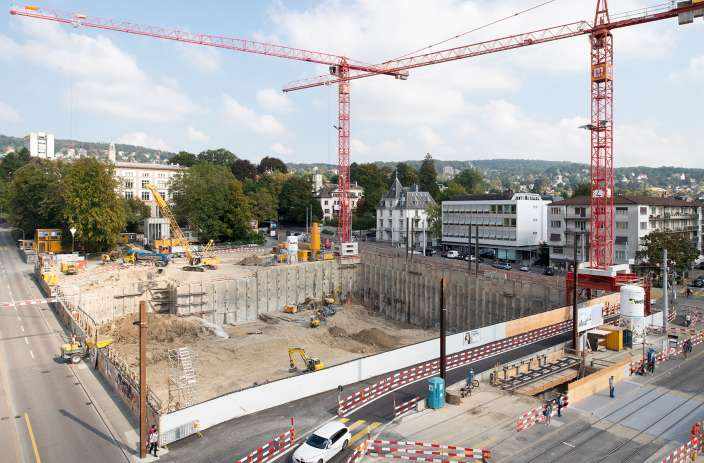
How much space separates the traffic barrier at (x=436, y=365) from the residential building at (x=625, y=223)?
35.8 meters

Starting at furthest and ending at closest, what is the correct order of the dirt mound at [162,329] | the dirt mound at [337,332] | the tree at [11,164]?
the tree at [11,164], the dirt mound at [337,332], the dirt mound at [162,329]

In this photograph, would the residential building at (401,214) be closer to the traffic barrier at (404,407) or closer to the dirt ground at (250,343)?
Result: the dirt ground at (250,343)

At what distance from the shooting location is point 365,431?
2239 centimetres

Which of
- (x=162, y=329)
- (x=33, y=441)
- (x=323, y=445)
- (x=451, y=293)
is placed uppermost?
(x=451, y=293)

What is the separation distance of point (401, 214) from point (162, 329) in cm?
6856

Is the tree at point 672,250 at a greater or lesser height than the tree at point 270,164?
lesser

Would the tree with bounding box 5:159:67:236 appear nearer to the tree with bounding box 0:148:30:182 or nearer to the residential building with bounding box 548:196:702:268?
the tree with bounding box 0:148:30:182

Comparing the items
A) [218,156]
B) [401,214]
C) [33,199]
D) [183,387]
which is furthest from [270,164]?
[183,387]

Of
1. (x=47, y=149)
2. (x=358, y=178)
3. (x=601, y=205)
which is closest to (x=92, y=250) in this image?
(x=601, y=205)

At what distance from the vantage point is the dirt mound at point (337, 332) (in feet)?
172

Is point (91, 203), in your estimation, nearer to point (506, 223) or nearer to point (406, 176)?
point (506, 223)

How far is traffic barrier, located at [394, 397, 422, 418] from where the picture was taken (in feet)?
78.3

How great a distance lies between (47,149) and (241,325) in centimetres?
16567

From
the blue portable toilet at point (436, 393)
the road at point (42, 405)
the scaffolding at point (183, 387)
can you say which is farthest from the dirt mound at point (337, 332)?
the blue portable toilet at point (436, 393)
